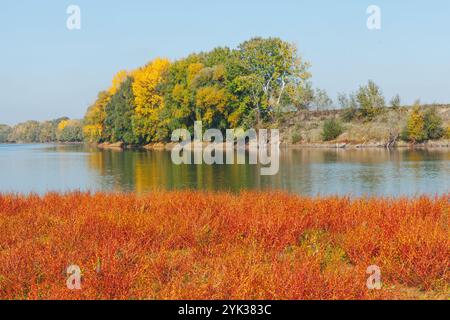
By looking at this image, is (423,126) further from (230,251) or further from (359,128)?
(230,251)

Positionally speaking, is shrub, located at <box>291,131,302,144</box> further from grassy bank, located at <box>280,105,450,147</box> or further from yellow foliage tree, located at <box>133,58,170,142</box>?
yellow foliage tree, located at <box>133,58,170,142</box>

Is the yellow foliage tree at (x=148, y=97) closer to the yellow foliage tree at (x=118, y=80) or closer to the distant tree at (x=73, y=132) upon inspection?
the yellow foliage tree at (x=118, y=80)

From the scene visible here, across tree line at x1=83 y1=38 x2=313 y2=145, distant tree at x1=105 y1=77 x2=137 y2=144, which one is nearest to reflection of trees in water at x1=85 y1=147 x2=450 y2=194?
tree line at x1=83 y1=38 x2=313 y2=145

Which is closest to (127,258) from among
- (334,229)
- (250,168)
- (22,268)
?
(22,268)

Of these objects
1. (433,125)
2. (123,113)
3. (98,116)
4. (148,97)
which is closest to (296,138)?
(433,125)

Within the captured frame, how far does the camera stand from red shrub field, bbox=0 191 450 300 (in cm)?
698

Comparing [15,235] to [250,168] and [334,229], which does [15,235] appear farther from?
[250,168]

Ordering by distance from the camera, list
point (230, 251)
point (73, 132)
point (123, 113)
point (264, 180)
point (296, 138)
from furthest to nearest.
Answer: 1. point (73, 132)
2. point (123, 113)
3. point (296, 138)
4. point (264, 180)
5. point (230, 251)

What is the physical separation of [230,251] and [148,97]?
287 ft

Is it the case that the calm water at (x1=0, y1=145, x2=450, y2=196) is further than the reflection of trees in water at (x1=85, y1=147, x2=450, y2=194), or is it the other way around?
the reflection of trees in water at (x1=85, y1=147, x2=450, y2=194)

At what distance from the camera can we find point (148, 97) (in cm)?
9369

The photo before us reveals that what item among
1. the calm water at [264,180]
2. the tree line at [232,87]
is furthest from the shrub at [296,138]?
the calm water at [264,180]

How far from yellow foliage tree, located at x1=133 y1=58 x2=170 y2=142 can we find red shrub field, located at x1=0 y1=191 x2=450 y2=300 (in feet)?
263

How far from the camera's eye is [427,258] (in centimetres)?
803
